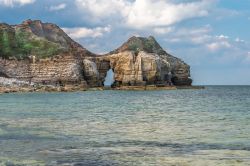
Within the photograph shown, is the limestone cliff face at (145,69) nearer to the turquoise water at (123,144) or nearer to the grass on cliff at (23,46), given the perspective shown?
the grass on cliff at (23,46)

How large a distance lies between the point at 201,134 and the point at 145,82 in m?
116

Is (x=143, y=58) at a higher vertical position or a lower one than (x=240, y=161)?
higher

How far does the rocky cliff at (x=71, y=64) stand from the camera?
5571 inches

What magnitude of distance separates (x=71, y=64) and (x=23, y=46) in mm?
28742

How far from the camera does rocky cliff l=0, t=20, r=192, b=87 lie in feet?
464

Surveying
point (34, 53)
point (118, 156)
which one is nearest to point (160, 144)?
point (118, 156)

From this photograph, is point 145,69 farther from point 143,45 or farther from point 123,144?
point 123,144

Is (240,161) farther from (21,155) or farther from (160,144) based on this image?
(21,155)

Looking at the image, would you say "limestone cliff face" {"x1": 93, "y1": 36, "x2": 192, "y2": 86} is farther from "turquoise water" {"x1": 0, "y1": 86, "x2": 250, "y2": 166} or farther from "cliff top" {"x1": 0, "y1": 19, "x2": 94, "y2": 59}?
"turquoise water" {"x1": 0, "y1": 86, "x2": 250, "y2": 166}

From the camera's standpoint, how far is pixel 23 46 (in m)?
164

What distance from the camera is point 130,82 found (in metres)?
144

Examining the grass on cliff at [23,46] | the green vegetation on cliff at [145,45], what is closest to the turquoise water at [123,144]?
the grass on cliff at [23,46]

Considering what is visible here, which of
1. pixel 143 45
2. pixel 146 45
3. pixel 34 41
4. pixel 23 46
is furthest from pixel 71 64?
pixel 146 45

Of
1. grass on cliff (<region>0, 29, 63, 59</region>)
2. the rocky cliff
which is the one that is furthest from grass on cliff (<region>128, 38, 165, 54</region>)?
grass on cliff (<region>0, 29, 63, 59</region>)
